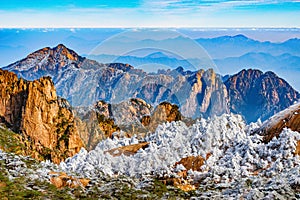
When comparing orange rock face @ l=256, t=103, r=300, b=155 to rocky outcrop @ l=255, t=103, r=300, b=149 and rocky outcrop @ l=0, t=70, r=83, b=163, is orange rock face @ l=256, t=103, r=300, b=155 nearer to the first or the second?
rocky outcrop @ l=255, t=103, r=300, b=149

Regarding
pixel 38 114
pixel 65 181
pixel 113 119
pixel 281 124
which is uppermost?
pixel 281 124

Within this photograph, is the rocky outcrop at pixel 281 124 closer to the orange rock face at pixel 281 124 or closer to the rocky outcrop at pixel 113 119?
the orange rock face at pixel 281 124

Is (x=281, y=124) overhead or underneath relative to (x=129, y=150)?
overhead

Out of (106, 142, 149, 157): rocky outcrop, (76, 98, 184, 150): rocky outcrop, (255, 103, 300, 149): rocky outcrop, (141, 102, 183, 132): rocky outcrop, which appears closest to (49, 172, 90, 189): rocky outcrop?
(106, 142, 149, 157): rocky outcrop

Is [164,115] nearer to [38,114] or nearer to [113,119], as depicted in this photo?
[113,119]

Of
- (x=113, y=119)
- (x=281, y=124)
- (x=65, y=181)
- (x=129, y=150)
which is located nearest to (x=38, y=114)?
(x=113, y=119)

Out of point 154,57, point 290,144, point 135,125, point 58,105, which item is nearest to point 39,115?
point 58,105

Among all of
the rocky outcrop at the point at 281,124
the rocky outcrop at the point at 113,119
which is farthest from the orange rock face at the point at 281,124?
the rocky outcrop at the point at 113,119

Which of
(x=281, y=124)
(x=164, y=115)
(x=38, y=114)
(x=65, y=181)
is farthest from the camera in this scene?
(x=38, y=114)

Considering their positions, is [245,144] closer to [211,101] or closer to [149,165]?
[149,165]
